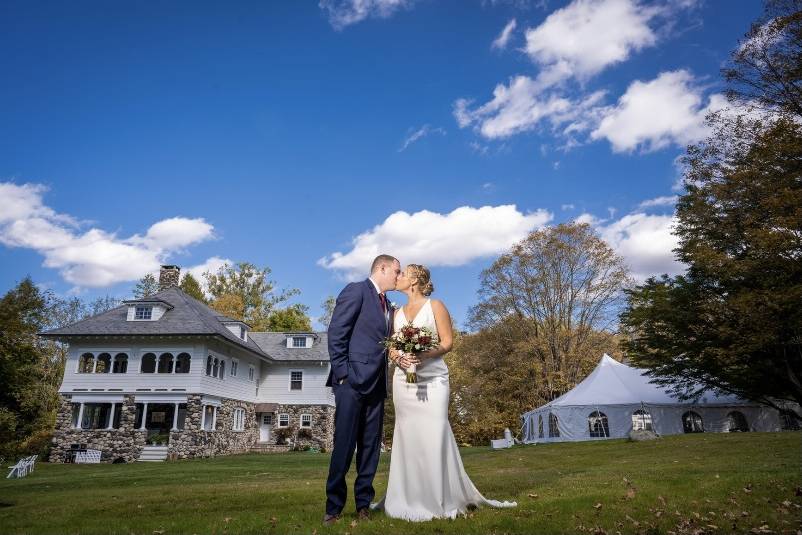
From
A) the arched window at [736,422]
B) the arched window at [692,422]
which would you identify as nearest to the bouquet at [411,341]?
→ the arched window at [692,422]

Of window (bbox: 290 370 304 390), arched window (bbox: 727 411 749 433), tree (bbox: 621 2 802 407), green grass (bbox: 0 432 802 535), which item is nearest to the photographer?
green grass (bbox: 0 432 802 535)

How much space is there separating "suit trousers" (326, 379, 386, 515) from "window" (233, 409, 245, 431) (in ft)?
106

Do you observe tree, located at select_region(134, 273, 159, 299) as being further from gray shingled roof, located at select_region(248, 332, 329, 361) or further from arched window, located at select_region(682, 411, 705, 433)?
arched window, located at select_region(682, 411, 705, 433)

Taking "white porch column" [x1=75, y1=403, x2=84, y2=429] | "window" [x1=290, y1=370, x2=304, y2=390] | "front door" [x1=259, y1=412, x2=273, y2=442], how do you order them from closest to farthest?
"white porch column" [x1=75, y1=403, x2=84, y2=429]
"front door" [x1=259, y1=412, x2=273, y2=442]
"window" [x1=290, y1=370, x2=304, y2=390]

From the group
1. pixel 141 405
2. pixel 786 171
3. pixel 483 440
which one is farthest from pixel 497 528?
pixel 483 440

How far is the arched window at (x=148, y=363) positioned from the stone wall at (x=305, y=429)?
919 centimetres

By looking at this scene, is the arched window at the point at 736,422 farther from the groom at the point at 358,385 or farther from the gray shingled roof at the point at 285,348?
the groom at the point at 358,385

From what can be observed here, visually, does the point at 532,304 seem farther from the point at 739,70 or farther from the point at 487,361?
the point at 739,70

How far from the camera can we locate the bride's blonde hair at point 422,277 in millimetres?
6328

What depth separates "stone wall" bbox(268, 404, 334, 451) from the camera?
3778 cm

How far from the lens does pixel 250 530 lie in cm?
→ 523

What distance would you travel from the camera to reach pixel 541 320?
37.9m

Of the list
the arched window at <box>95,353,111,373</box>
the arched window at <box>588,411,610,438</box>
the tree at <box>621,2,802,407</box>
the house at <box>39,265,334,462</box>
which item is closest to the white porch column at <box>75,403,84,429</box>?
the house at <box>39,265,334,462</box>

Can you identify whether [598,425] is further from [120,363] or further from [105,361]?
[105,361]
